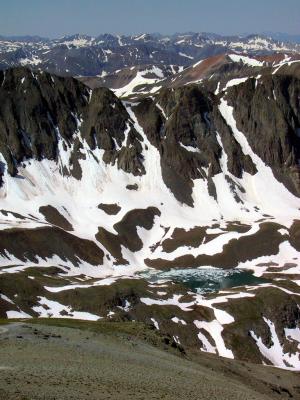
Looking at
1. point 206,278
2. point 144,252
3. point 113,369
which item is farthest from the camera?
point 144,252

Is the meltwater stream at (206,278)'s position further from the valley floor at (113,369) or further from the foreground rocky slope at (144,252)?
the valley floor at (113,369)

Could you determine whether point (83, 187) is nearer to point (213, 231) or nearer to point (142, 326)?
point (213, 231)

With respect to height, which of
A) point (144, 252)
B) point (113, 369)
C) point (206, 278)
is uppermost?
point (144, 252)

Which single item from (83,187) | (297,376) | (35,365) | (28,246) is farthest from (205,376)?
(83,187)

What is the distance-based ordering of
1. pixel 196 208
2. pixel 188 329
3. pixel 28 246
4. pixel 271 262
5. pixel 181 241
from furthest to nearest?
1. pixel 196 208
2. pixel 181 241
3. pixel 271 262
4. pixel 28 246
5. pixel 188 329

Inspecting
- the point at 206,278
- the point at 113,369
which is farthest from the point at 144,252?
the point at 113,369

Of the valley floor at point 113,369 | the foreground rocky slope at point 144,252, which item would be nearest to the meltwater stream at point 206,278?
the foreground rocky slope at point 144,252

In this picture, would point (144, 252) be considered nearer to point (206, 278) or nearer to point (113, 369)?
point (206, 278)
